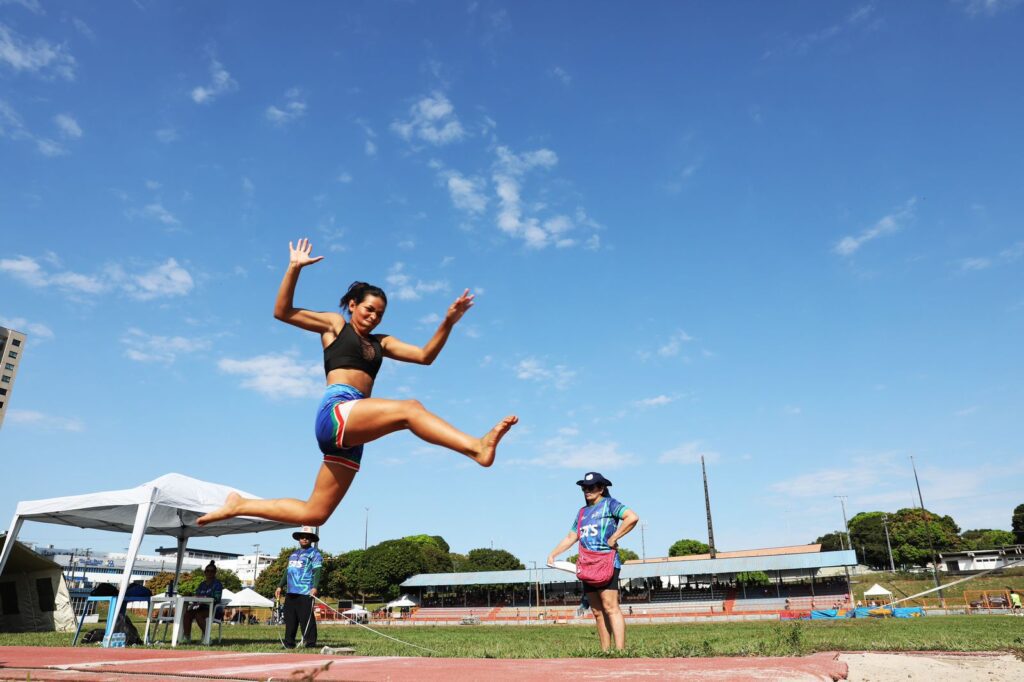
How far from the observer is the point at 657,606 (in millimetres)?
52406

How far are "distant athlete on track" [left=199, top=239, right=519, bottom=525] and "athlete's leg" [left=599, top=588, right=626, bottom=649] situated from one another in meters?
3.49

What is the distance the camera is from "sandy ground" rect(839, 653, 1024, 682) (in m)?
3.95

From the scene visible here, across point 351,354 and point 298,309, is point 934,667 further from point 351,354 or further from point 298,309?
point 298,309

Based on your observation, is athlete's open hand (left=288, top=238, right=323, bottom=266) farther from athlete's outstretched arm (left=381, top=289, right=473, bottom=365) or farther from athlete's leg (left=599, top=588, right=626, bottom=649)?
athlete's leg (left=599, top=588, right=626, bottom=649)

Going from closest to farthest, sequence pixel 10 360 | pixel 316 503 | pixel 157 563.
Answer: pixel 316 503 → pixel 10 360 → pixel 157 563

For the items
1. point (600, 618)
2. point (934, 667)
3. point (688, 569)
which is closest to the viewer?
point (934, 667)

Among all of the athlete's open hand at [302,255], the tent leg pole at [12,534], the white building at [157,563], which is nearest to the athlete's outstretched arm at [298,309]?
the athlete's open hand at [302,255]

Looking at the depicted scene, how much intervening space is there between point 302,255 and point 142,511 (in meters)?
8.39

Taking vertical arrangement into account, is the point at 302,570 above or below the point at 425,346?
below

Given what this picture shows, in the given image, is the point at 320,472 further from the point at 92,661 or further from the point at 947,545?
the point at 947,545

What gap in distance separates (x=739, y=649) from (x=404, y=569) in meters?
78.2

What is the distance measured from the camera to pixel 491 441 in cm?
345

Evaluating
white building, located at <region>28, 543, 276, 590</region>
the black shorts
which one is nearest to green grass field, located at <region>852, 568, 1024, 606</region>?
the black shorts

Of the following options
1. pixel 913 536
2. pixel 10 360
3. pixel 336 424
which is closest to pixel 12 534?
pixel 336 424
